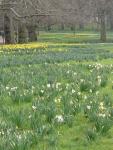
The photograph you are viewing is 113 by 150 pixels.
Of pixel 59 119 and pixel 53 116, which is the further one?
pixel 53 116

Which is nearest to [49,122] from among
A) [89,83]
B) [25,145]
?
[25,145]

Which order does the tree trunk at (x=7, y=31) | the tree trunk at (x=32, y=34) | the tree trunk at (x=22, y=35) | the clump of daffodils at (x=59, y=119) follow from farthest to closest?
the tree trunk at (x=32, y=34)
the tree trunk at (x=22, y=35)
the tree trunk at (x=7, y=31)
the clump of daffodils at (x=59, y=119)

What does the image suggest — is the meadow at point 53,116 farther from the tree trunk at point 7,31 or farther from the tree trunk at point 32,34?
the tree trunk at point 32,34

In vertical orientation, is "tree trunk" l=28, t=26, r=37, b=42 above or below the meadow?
below

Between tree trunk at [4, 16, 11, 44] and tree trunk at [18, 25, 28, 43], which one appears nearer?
tree trunk at [4, 16, 11, 44]

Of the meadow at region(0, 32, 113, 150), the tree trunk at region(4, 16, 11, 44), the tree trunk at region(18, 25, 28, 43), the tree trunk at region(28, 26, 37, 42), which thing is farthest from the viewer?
the tree trunk at region(28, 26, 37, 42)

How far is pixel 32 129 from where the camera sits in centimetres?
650

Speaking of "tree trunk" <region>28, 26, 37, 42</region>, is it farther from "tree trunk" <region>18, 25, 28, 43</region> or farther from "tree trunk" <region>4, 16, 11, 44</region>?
"tree trunk" <region>4, 16, 11, 44</region>

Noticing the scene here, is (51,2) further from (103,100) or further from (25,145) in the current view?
(25,145)

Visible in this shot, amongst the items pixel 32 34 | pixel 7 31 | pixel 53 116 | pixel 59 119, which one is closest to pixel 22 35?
pixel 7 31

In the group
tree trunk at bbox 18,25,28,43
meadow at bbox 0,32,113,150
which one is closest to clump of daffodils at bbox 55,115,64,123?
meadow at bbox 0,32,113,150

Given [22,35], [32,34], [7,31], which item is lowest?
[32,34]

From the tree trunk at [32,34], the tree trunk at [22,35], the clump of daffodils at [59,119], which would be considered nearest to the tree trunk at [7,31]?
the tree trunk at [22,35]

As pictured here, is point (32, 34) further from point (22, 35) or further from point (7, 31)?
point (7, 31)
